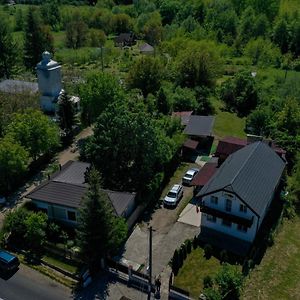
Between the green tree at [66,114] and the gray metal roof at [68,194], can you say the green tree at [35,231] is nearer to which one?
the gray metal roof at [68,194]

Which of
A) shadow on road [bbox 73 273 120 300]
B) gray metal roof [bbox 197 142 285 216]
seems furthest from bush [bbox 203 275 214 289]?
gray metal roof [bbox 197 142 285 216]

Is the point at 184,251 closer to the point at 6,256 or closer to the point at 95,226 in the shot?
the point at 95,226

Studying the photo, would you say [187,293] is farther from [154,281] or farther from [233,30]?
[233,30]

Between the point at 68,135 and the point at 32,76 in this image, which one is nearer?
the point at 68,135

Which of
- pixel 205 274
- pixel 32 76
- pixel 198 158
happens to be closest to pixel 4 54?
pixel 32 76

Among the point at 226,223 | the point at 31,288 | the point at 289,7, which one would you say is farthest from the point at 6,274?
the point at 289,7
